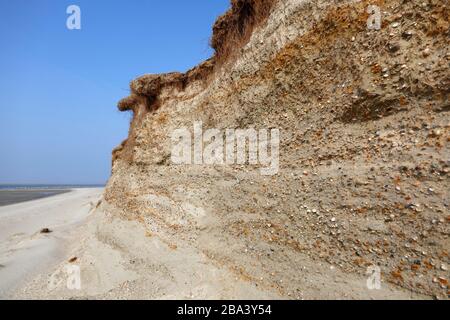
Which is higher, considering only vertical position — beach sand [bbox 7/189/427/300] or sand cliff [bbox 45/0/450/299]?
sand cliff [bbox 45/0/450/299]

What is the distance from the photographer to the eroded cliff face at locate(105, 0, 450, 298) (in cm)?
331

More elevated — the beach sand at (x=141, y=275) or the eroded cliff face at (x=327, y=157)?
the eroded cliff face at (x=327, y=157)

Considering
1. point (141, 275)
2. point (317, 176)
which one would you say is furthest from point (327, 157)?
point (141, 275)

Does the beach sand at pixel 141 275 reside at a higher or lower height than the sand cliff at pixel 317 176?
lower

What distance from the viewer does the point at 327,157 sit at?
13.5 feet

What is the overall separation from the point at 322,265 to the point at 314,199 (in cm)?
88

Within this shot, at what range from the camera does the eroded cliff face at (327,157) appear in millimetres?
3307

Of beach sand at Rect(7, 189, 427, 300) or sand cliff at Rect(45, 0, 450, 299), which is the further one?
beach sand at Rect(7, 189, 427, 300)

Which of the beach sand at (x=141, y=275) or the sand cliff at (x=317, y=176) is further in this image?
the beach sand at (x=141, y=275)

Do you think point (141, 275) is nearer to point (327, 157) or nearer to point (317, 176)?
point (317, 176)

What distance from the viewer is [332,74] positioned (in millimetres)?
4340

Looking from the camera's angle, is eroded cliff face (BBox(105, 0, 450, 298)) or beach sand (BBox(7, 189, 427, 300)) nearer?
eroded cliff face (BBox(105, 0, 450, 298))
